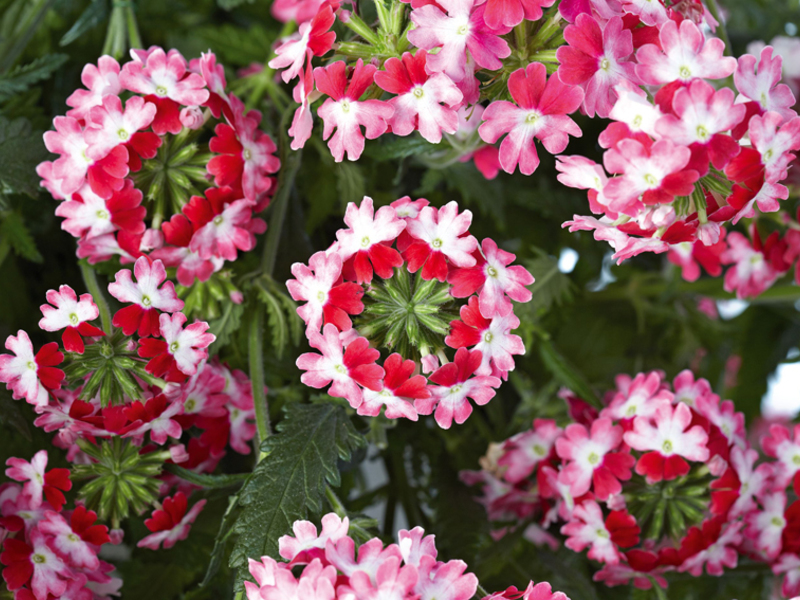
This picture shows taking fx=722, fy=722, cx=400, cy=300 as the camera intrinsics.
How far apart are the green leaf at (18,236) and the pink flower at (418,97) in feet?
1.51

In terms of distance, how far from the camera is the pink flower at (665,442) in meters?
0.71

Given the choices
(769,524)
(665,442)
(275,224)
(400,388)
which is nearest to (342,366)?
(400,388)

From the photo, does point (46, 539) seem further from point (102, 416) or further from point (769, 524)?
point (769, 524)

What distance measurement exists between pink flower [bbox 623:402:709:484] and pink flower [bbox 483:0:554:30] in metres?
0.41

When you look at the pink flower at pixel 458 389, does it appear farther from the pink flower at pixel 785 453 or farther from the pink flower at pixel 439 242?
the pink flower at pixel 785 453

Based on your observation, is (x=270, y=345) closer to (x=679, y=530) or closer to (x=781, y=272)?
(x=679, y=530)

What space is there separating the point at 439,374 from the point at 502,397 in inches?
20.6

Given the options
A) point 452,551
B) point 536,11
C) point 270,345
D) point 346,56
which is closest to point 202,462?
point 270,345

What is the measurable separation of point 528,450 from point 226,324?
1.20 feet

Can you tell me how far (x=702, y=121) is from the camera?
0.50 metres

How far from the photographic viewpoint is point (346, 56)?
60 cm

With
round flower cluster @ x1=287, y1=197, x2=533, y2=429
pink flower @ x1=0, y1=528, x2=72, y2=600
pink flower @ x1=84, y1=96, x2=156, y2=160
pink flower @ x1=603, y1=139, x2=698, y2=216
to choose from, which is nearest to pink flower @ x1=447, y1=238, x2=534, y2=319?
round flower cluster @ x1=287, y1=197, x2=533, y2=429

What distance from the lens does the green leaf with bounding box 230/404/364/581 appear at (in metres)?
0.60

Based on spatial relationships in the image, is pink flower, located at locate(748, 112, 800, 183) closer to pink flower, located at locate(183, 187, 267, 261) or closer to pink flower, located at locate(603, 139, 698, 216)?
pink flower, located at locate(603, 139, 698, 216)
